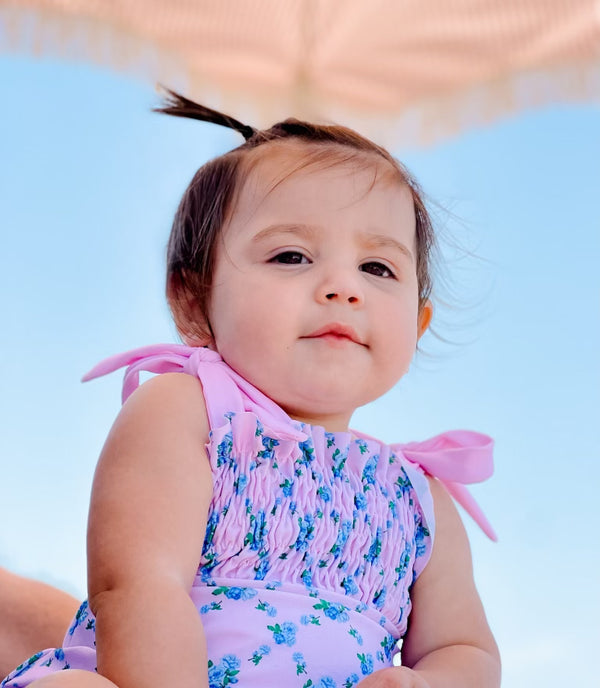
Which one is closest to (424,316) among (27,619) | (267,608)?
(267,608)

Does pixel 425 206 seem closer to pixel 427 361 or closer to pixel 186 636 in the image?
pixel 427 361

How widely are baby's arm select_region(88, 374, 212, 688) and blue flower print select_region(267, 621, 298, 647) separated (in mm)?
91

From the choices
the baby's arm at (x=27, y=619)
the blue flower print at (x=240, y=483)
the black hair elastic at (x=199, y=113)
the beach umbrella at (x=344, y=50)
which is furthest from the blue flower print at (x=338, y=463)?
the beach umbrella at (x=344, y=50)

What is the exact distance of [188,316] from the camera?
3.74ft

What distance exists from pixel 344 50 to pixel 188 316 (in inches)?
50.4

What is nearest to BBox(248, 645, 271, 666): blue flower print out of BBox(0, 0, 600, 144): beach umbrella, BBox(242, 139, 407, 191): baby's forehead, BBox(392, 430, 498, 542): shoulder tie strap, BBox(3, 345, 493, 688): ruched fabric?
BBox(3, 345, 493, 688): ruched fabric

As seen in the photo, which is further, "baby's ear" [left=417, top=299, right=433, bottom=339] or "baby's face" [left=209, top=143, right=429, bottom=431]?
"baby's ear" [left=417, top=299, right=433, bottom=339]

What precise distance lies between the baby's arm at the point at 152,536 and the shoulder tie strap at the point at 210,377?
0.02 metres

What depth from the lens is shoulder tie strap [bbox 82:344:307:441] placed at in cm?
98

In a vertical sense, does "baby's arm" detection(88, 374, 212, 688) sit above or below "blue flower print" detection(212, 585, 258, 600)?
above

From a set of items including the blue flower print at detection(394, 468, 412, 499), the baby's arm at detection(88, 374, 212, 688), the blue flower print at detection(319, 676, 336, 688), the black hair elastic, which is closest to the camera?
the baby's arm at detection(88, 374, 212, 688)

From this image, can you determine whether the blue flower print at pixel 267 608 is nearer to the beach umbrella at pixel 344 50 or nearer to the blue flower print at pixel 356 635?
the blue flower print at pixel 356 635

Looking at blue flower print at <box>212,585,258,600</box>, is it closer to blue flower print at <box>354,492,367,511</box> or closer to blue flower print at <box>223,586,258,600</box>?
blue flower print at <box>223,586,258,600</box>

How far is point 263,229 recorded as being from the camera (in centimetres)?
106
